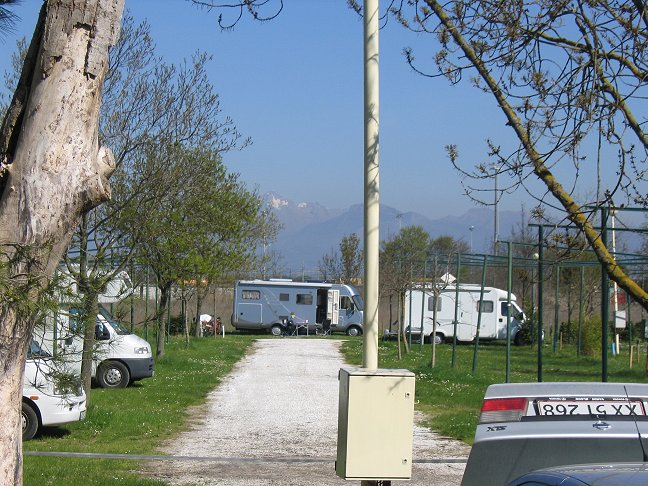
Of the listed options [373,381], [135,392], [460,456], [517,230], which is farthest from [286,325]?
[373,381]

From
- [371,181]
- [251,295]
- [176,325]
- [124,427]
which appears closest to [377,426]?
[371,181]

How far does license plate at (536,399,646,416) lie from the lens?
488 centimetres

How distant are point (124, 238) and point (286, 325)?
3456 cm

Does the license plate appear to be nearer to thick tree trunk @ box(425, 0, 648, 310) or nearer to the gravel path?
thick tree trunk @ box(425, 0, 648, 310)

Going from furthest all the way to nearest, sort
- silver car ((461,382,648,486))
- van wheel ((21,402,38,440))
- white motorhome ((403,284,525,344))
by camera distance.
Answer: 1. white motorhome ((403,284,525,344))
2. van wheel ((21,402,38,440))
3. silver car ((461,382,648,486))

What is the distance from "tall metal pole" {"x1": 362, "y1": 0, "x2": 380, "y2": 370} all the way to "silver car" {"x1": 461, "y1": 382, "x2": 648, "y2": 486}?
1222 millimetres

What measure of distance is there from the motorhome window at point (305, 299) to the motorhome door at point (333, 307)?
0.99 meters

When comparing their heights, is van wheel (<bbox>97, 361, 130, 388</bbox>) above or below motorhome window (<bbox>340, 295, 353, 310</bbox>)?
below

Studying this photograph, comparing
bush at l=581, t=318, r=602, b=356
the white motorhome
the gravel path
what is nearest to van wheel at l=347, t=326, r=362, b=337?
the white motorhome

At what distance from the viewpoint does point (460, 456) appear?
12.7 m

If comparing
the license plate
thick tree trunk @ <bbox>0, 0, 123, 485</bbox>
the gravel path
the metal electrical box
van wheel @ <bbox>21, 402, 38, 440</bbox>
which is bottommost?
the gravel path

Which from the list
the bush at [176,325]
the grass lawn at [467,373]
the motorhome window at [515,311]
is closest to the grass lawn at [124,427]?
the grass lawn at [467,373]

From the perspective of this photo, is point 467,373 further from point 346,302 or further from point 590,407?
point 346,302

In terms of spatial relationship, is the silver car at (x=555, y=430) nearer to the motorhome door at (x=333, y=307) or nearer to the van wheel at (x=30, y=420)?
the van wheel at (x=30, y=420)
